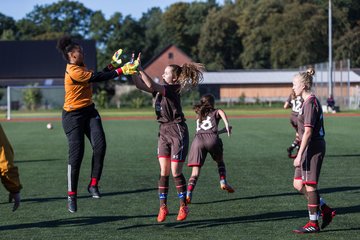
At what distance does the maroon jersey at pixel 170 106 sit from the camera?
845 cm

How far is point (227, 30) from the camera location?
3920 inches

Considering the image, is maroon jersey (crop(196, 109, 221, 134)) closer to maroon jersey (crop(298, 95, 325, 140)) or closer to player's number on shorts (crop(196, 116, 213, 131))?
player's number on shorts (crop(196, 116, 213, 131))

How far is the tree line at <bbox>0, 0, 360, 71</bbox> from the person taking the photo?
276 feet

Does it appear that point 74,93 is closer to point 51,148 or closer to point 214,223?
point 214,223

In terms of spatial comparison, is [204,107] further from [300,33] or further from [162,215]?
[300,33]

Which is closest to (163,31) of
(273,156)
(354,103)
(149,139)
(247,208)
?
(354,103)

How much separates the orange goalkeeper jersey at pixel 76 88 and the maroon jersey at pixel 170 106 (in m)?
0.92

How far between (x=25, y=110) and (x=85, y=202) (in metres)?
56.3

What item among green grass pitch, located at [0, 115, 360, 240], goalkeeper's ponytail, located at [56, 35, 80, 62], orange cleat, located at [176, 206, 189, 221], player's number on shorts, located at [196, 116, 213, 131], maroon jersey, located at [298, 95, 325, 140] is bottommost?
green grass pitch, located at [0, 115, 360, 240]

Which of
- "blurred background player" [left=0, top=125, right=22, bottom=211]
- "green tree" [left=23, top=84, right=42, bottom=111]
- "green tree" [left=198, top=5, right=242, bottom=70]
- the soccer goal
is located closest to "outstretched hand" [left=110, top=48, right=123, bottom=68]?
"blurred background player" [left=0, top=125, right=22, bottom=211]

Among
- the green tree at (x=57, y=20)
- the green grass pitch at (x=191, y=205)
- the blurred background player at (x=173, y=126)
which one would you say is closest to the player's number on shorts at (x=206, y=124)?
the green grass pitch at (x=191, y=205)

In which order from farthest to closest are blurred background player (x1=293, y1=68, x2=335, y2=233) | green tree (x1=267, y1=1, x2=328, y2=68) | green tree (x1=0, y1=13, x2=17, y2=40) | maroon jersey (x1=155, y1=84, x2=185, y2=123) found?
green tree (x1=0, y1=13, x2=17, y2=40) < green tree (x1=267, y1=1, x2=328, y2=68) < maroon jersey (x1=155, y1=84, x2=185, y2=123) < blurred background player (x1=293, y1=68, x2=335, y2=233)

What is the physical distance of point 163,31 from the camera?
11238 centimetres

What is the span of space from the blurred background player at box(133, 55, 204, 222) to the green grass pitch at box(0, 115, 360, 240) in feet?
1.18
